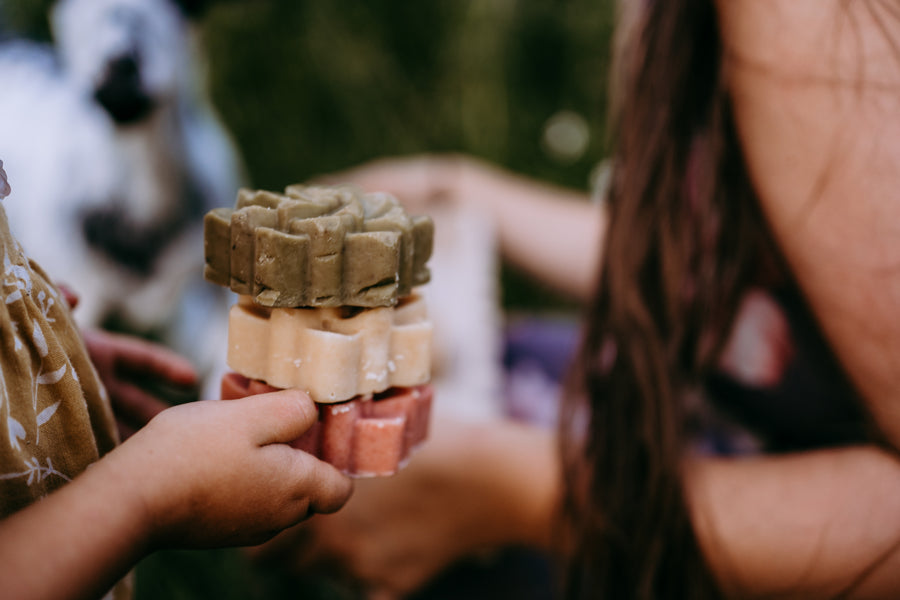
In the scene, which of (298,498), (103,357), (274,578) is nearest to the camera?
(298,498)

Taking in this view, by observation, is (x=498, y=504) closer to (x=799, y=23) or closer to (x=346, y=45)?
(x=799, y=23)

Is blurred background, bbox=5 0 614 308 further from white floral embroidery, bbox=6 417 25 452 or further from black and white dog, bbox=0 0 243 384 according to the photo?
white floral embroidery, bbox=6 417 25 452

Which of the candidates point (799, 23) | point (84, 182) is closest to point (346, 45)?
point (84, 182)

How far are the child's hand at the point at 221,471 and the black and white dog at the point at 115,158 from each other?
1.03ft

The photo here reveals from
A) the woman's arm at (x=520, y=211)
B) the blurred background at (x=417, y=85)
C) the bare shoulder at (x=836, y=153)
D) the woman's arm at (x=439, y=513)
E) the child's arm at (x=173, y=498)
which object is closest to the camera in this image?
the child's arm at (x=173, y=498)

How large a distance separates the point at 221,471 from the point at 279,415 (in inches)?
1.5

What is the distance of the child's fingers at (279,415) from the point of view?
1.01ft

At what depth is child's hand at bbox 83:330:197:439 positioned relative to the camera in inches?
17.4

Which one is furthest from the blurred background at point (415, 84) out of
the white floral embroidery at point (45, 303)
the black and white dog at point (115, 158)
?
the white floral embroidery at point (45, 303)

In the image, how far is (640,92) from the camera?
59cm

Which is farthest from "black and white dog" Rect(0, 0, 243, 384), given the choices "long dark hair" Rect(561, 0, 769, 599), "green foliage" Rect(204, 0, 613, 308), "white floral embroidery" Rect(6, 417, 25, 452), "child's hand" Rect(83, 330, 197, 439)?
"green foliage" Rect(204, 0, 613, 308)

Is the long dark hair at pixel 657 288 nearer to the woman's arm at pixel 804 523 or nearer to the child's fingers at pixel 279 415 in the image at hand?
the woman's arm at pixel 804 523

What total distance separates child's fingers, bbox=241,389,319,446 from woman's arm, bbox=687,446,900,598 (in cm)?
34

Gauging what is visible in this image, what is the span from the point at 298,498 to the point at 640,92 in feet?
1.52
